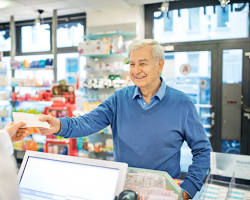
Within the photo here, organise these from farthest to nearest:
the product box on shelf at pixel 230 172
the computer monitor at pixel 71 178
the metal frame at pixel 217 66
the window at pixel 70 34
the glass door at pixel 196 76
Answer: the window at pixel 70 34 < the glass door at pixel 196 76 < the metal frame at pixel 217 66 < the product box on shelf at pixel 230 172 < the computer monitor at pixel 71 178

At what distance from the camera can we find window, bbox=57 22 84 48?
5.49 m

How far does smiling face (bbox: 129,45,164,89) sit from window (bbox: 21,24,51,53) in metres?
4.61

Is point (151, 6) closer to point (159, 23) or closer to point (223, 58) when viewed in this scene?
point (159, 23)

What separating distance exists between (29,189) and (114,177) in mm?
364

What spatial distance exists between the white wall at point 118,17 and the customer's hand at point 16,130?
11.6 feet

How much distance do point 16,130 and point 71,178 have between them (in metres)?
0.35

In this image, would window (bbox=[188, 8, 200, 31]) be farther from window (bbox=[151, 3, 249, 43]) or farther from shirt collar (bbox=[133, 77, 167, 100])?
shirt collar (bbox=[133, 77, 167, 100])

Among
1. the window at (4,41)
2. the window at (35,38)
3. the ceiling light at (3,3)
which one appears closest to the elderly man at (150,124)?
the ceiling light at (3,3)

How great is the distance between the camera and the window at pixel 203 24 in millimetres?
4195

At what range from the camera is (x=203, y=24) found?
441cm

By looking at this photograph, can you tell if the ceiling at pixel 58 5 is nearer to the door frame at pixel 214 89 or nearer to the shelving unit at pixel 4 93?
the shelving unit at pixel 4 93

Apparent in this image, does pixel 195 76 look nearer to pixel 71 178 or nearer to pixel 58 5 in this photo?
pixel 58 5

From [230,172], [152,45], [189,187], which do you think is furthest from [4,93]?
[230,172]

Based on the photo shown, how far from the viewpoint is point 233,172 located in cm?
101
